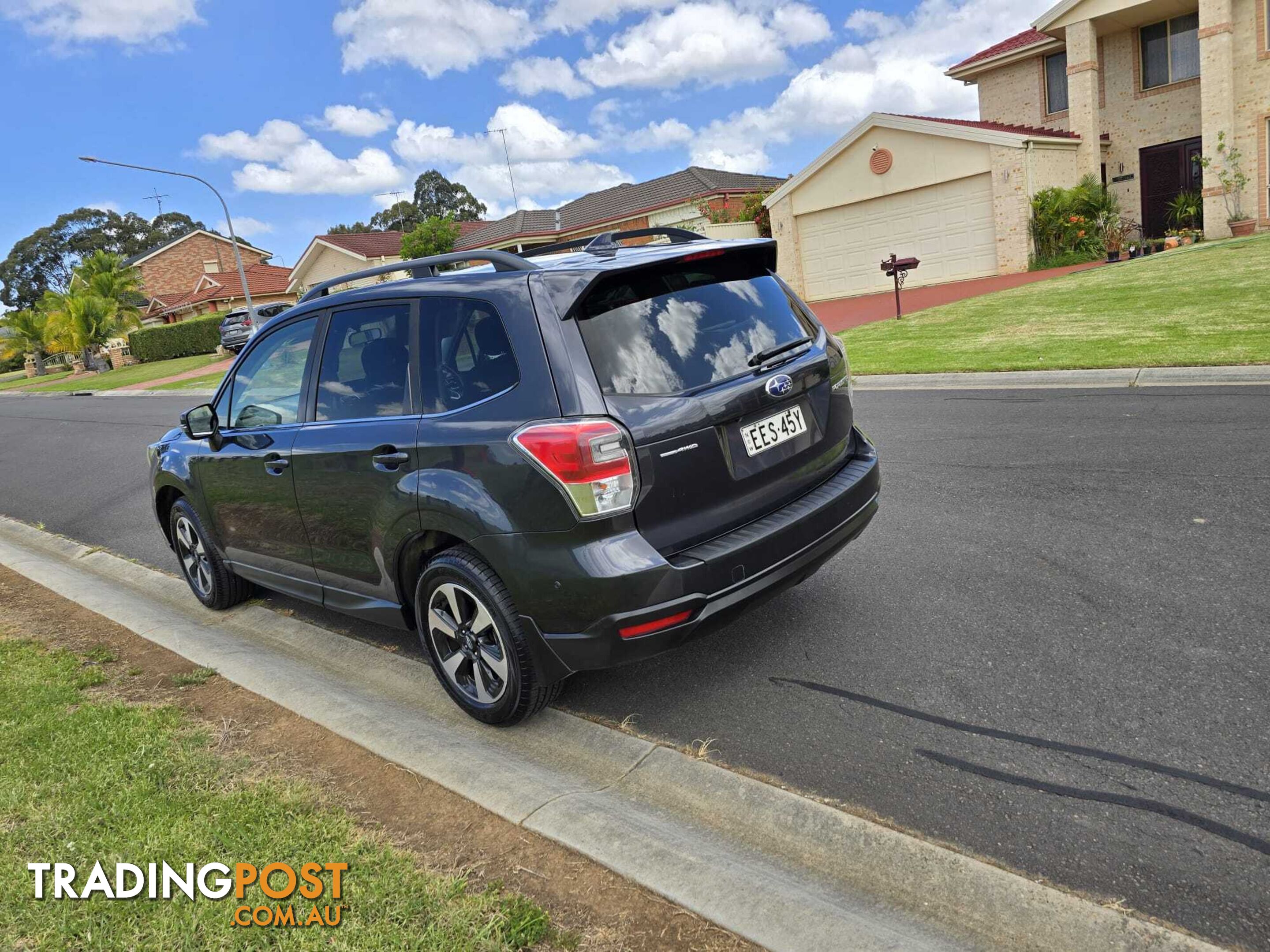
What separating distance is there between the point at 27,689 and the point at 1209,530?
5.89 meters

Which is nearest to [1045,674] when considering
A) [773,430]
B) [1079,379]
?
[773,430]

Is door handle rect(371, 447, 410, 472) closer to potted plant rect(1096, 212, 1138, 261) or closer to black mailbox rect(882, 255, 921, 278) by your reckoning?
black mailbox rect(882, 255, 921, 278)

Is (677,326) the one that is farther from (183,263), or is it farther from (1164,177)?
Result: (183,263)

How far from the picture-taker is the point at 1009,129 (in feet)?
75.5

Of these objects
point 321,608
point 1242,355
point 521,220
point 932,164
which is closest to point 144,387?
point 521,220

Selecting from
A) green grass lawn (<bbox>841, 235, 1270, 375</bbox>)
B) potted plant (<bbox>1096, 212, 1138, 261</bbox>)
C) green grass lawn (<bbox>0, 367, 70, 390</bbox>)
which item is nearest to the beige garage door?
potted plant (<bbox>1096, 212, 1138, 261</bbox>)

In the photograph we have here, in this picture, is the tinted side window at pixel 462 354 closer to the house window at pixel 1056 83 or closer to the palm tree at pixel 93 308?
the house window at pixel 1056 83

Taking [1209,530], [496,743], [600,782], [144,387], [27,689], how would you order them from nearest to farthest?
[600,782] → [496,743] → [27,689] → [1209,530] → [144,387]

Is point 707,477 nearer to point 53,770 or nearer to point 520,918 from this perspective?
point 520,918

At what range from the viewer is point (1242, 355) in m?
8.68

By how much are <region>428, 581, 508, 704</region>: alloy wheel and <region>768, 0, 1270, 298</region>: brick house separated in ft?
73.1

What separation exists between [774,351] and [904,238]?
23051 millimetres

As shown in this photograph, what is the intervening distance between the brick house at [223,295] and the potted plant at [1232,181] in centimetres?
4336

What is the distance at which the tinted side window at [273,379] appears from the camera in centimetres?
443
